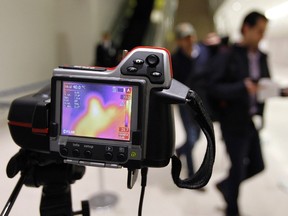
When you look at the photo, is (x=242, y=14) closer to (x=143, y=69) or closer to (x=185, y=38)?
(x=185, y=38)

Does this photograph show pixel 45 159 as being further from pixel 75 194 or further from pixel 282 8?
pixel 282 8

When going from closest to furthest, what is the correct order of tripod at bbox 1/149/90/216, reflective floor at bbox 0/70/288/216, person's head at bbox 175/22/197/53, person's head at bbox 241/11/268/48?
tripod at bbox 1/149/90/216
person's head at bbox 241/11/268/48
reflective floor at bbox 0/70/288/216
person's head at bbox 175/22/197/53

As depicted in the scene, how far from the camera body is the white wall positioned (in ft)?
9.70

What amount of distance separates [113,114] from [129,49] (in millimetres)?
4378

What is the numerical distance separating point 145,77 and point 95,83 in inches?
4.8

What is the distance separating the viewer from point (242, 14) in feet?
28.3

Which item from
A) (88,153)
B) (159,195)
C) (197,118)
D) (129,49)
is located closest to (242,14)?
(129,49)

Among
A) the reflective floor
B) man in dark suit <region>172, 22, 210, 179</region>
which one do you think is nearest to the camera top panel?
the reflective floor

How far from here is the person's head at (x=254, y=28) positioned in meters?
1.80

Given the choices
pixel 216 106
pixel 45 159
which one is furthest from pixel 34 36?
pixel 45 159

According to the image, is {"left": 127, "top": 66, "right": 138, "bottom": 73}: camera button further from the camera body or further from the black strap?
the black strap

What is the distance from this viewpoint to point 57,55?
6.10 meters

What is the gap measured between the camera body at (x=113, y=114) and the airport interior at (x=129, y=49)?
0.68ft

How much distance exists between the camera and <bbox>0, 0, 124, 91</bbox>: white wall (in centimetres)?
377
